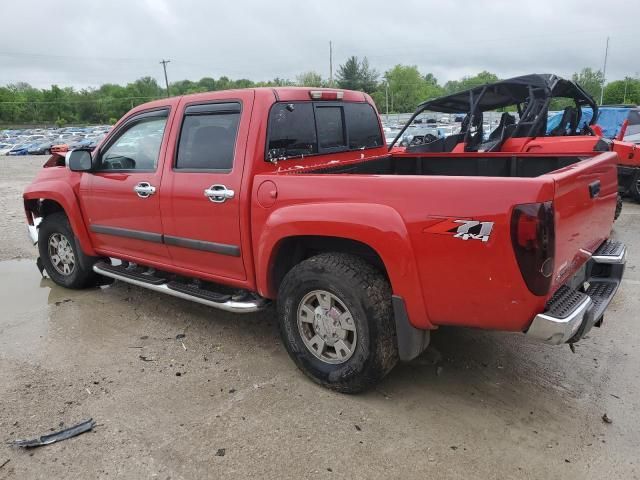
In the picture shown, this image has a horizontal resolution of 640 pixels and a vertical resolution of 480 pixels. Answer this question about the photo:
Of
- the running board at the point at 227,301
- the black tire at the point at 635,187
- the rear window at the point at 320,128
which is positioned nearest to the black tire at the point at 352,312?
the running board at the point at 227,301

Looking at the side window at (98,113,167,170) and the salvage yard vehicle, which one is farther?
the salvage yard vehicle

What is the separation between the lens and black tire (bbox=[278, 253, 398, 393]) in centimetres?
313

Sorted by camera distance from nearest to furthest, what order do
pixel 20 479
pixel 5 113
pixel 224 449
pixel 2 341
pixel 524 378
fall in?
pixel 20 479 < pixel 224 449 < pixel 524 378 < pixel 2 341 < pixel 5 113

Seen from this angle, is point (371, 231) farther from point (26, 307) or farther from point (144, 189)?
point (26, 307)

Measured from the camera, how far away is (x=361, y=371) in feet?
10.6

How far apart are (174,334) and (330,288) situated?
5.84 ft

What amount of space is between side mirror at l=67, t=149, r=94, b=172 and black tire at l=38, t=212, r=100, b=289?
82 cm

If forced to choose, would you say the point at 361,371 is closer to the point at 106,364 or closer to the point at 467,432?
the point at 467,432

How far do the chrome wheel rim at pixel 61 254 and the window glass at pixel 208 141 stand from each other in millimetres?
2129

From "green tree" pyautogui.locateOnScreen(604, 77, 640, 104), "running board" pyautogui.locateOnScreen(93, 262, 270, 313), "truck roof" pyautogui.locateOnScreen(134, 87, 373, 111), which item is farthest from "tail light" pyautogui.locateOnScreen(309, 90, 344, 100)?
"green tree" pyautogui.locateOnScreen(604, 77, 640, 104)

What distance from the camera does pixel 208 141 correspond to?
398cm

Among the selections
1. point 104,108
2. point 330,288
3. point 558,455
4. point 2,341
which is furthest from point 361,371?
point 104,108

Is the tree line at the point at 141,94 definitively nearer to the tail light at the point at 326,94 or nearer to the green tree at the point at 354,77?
the green tree at the point at 354,77

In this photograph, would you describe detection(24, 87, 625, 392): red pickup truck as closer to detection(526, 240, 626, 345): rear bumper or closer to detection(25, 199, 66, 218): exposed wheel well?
detection(526, 240, 626, 345): rear bumper
